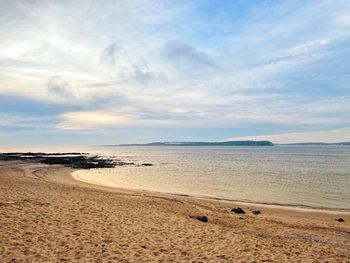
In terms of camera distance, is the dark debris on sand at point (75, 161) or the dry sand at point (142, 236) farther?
the dark debris on sand at point (75, 161)

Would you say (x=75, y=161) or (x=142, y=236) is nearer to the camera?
(x=142, y=236)

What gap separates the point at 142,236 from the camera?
12.9 metres

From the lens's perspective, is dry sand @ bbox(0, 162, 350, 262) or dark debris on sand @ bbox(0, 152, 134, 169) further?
dark debris on sand @ bbox(0, 152, 134, 169)

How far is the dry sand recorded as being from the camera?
10500 mm

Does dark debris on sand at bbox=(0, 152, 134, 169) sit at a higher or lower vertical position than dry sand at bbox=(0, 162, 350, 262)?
higher

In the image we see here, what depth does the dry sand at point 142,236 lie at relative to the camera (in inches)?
413

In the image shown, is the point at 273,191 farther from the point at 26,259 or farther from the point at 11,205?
the point at 26,259

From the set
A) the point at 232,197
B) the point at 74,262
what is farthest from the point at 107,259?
the point at 232,197

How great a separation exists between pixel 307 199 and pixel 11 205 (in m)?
24.4

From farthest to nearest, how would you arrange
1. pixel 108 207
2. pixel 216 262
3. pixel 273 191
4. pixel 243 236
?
pixel 273 191 → pixel 108 207 → pixel 243 236 → pixel 216 262

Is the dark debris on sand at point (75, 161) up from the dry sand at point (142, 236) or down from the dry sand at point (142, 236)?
up

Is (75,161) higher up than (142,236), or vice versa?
(75,161)

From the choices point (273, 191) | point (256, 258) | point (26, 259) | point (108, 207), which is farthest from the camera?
point (273, 191)

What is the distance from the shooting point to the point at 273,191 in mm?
36656
